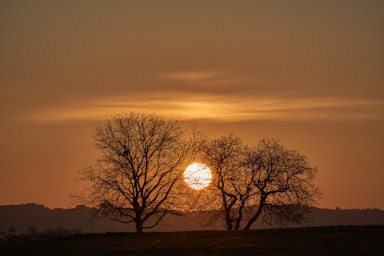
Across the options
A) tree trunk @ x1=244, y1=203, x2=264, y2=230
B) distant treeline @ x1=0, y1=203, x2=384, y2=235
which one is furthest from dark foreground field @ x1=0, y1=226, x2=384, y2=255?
distant treeline @ x1=0, y1=203, x2=384, y2=235

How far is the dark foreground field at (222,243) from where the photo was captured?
1905 inches

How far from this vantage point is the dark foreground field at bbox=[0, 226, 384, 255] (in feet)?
159

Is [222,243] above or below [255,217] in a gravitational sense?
below

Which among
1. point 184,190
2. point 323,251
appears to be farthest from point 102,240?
point 184,190

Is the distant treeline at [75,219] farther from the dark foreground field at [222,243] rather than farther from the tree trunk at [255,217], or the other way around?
the dark foreground field at [222,243]

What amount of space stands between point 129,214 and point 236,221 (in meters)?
10.4

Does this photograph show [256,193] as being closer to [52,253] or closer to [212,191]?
[212,191]

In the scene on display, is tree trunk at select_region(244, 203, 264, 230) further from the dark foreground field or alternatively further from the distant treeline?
the distant treeline

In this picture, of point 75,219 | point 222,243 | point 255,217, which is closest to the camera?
point 222,243

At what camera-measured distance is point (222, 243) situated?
169 ft

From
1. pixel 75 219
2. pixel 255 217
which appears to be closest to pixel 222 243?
pixel 255 217

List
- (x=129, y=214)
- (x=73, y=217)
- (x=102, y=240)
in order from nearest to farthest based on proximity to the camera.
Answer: (x=102, y=240), (x=129, y=214), (x=73, y=217)

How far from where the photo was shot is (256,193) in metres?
76.1

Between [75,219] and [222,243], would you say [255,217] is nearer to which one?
[222,243]
